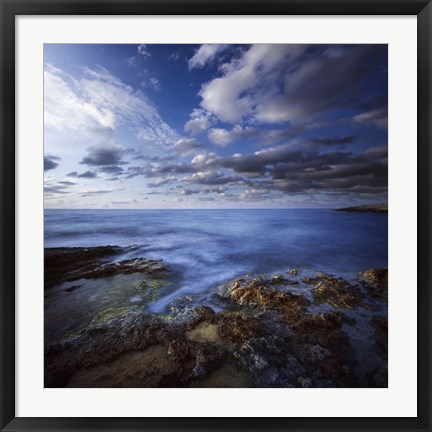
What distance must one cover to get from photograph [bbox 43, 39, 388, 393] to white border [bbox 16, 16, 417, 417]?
8cm

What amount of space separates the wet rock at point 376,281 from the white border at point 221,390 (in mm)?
71

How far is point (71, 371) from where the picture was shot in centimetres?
135

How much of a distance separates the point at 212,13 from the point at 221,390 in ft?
7.67

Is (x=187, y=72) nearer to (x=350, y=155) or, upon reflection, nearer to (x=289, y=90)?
(x=289, y=90)

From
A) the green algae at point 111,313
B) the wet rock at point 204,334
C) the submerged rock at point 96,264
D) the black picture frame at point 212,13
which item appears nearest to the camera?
the black picture frame at point 212,13

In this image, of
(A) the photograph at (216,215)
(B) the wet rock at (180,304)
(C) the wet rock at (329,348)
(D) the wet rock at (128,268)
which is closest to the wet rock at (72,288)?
(A) the photograph at (216,215)

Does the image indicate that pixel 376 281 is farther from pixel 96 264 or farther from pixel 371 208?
pixel 96 264

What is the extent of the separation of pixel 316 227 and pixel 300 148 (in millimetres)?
747

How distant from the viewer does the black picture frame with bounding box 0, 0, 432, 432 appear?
119cm

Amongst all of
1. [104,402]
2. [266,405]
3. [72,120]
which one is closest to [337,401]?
[266,405]

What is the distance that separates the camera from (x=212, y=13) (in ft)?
4.06

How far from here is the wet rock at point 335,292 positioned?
5.36ft

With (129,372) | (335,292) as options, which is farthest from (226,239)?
(129,372)

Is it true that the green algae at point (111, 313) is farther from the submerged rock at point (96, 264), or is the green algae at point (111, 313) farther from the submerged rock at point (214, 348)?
the submerged rock at point (96, 264)
